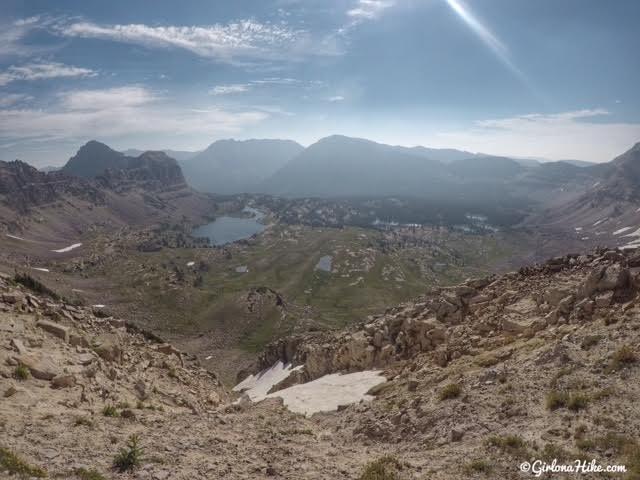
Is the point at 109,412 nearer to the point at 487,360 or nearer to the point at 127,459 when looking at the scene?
the point at 127,459

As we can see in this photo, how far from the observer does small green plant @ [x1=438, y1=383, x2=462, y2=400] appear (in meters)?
17.2

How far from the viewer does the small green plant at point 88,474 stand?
11.0 m

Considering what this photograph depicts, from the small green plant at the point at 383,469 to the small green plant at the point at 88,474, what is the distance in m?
7.51

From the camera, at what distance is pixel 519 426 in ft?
44.4

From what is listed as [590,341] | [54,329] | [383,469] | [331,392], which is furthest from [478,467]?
[54,329]

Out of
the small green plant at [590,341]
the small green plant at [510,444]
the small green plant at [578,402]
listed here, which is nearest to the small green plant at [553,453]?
the small green plant at [510,444]

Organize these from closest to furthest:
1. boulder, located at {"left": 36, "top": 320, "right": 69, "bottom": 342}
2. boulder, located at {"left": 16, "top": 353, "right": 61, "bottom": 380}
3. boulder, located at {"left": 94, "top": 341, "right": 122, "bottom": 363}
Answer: boulder, located at {"left": 16, "top": 353, "right": 61, "bottom": 380} < boulder, located at {"left": 36, "top": 320, "right": 69, "bottom": 342} < boulder, located at {"left": 94, "top": 341, "right": 122, "bottom": 363}

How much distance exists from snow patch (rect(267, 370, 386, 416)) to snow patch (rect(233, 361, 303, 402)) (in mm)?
13770

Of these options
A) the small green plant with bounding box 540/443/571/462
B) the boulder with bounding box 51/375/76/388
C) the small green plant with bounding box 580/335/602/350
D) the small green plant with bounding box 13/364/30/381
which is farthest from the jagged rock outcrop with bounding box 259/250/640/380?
the small green plant with bounding box 13/364/30/381

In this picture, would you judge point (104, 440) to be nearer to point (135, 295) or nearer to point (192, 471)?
point (192, 471)

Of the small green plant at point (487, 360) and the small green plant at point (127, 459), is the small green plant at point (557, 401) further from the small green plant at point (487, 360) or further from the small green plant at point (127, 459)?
the small green plant at point (127, 459)

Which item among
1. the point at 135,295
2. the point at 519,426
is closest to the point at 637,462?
the point at 519,426

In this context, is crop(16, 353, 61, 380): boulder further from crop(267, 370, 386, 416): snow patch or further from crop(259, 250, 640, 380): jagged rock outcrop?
crop(259, 250, 640, 380): jagged rock outcrop

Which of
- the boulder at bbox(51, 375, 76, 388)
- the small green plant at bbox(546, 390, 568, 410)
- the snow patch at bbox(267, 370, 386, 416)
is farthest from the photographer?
the snow patch at bbox(267, 370, 386, 416)
